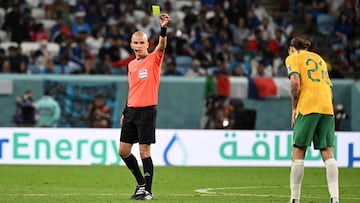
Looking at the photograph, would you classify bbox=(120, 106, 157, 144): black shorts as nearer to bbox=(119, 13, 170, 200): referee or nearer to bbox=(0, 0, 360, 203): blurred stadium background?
bbox=(119, 13, 170, 200): referee

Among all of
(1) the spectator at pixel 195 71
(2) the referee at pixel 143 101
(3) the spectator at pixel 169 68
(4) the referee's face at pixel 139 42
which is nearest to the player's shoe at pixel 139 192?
(2) the referee at pixel 143 101

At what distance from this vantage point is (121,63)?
2678 centimetres

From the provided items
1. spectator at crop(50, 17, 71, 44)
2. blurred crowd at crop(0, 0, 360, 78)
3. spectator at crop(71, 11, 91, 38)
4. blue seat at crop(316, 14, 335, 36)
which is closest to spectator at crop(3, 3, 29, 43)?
blurred crowd at crop(0, 0, 360, 78)

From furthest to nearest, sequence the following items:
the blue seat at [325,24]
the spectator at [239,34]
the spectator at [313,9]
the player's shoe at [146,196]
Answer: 1. the spectator at [313,9]
2. the blue seat at [325,24]
3. the spectator at [239,34]
4. the player's shoe at [146,196]

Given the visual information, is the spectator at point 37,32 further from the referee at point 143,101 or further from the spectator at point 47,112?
the referee at point 143,101

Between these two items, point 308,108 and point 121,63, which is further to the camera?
point 121,63

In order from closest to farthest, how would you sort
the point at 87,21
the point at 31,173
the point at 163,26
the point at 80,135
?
the point at 163,26 < the point at 31,173 < the point at 80,135 < the point at 87,21

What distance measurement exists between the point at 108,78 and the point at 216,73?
309 centimetres

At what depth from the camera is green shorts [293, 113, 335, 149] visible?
11.3m

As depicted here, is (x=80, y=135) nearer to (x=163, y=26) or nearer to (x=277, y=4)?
(x=163, y=26)

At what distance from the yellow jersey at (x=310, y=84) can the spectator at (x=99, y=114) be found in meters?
14.5

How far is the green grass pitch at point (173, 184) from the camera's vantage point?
43.1 ft

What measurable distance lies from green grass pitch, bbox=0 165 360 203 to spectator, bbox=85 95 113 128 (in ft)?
16.7

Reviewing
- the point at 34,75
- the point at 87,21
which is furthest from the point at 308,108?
the point at 87,21
